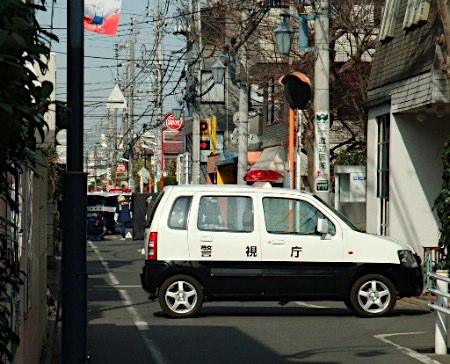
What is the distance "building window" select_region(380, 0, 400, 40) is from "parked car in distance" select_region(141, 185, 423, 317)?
30.2 ft

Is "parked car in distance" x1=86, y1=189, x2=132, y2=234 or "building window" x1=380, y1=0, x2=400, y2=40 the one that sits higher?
"building window" x1=380, y1=0, x2=400, y2=40

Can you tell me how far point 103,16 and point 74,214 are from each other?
762 inches

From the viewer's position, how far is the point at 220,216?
52.8 ft

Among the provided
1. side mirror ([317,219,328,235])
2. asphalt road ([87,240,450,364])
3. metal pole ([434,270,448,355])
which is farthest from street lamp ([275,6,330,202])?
metal pole ([434,270,448,355])

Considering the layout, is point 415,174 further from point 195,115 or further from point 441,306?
point 195,115

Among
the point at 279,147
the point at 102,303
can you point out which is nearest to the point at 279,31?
the point at 102,303

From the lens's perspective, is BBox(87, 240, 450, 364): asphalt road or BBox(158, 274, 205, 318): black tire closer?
BBox(87, 240, 450, 364): asphalt road

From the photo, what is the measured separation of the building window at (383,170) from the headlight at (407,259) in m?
8.24

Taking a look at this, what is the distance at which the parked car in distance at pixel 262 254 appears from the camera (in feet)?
52.1

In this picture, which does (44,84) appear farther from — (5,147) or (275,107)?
(275,107)

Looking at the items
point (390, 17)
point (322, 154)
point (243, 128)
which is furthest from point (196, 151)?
point (322, 154)

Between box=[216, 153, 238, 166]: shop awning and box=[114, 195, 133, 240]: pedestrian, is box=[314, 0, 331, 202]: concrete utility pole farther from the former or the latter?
box=[114, 195, 133, 240]: pedestrian

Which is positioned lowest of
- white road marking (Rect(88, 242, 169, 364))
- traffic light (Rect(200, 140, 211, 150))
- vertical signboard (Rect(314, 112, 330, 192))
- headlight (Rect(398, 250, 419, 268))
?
white road marking (Rect(88, 242, 169, 364))

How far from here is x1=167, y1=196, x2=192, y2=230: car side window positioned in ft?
52.5
